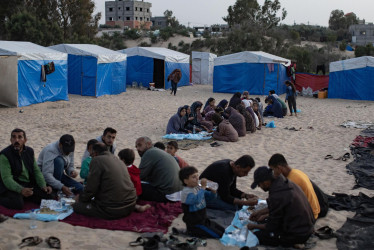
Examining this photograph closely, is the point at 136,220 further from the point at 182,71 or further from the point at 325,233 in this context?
the point at 182,71

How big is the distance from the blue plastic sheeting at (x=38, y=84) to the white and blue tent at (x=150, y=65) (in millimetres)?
6509

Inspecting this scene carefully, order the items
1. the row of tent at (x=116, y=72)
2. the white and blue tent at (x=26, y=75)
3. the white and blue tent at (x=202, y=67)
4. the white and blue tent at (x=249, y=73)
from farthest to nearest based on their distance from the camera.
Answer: the white and blue tent at (x=202, y=67) < the white and blue tent at (x=249, y=73) < the row of tent at (x=116, y=72) < the white and blue tent at (x=26, y=75)

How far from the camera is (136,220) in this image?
15.4 ft

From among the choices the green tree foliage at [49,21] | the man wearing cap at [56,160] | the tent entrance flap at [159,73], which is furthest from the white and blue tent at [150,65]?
the man wearing cap at [56,160]

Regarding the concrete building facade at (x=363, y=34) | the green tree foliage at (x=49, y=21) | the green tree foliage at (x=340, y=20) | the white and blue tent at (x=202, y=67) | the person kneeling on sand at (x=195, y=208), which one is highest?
the green tree foliage at (x=340, y=20)

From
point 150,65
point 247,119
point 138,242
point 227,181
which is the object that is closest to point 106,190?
point 138,242

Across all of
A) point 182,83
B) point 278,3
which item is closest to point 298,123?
point 182,83

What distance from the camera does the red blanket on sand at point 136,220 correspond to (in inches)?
177

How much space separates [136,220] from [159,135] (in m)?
5.66

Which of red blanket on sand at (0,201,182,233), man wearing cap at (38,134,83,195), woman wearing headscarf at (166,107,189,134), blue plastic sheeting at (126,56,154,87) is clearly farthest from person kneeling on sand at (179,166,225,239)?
blue plastic sheeting at (126,56,154,87)

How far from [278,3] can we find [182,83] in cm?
2397

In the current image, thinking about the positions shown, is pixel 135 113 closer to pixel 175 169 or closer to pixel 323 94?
pixel 175 169

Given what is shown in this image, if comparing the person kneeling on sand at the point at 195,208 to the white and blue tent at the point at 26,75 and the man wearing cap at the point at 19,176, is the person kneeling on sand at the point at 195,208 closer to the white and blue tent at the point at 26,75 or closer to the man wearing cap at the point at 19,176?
the man wearing cap at the point at 19,176

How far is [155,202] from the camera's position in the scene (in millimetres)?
5262
